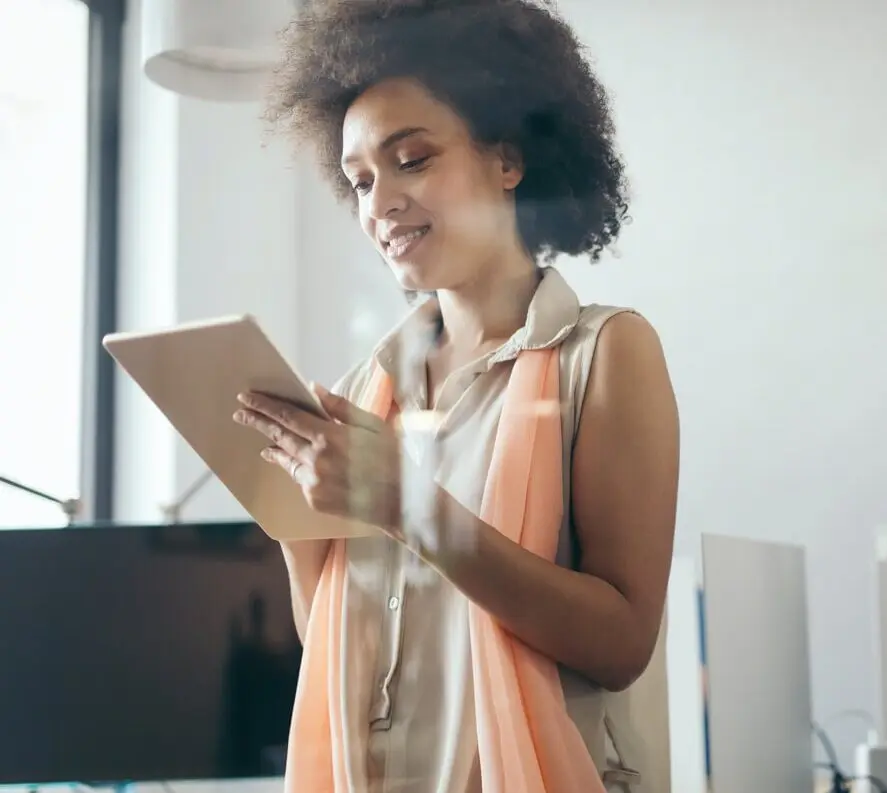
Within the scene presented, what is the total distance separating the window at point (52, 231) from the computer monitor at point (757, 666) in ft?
1.93

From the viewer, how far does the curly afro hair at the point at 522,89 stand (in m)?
0.73

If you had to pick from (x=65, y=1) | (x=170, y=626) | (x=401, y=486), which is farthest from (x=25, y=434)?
(x=401, y=486)

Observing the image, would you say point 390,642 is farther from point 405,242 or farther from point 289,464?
point 405,242

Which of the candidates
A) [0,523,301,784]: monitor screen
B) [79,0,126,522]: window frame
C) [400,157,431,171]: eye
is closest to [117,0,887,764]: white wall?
[400,157,431,171]: eye

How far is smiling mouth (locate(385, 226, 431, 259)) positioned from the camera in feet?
2.36

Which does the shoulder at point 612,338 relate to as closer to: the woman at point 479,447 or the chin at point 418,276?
the woman at point 479,447

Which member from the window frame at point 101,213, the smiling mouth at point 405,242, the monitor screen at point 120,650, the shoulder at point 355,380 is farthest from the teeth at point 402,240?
the monitor screen at point 120,650

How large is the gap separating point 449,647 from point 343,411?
7.3 inches

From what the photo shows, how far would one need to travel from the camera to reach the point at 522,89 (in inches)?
29.0

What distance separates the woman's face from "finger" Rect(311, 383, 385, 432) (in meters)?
0.15

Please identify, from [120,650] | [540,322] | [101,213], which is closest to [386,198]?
[540,322]

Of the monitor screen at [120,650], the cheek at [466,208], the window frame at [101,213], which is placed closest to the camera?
the cheek at [466,208]

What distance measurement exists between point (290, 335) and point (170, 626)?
1.47 ft

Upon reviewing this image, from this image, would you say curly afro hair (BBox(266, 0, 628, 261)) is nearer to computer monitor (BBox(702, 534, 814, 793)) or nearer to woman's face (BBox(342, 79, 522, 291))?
woman's face (BBox(342, 79, 522, 291))
